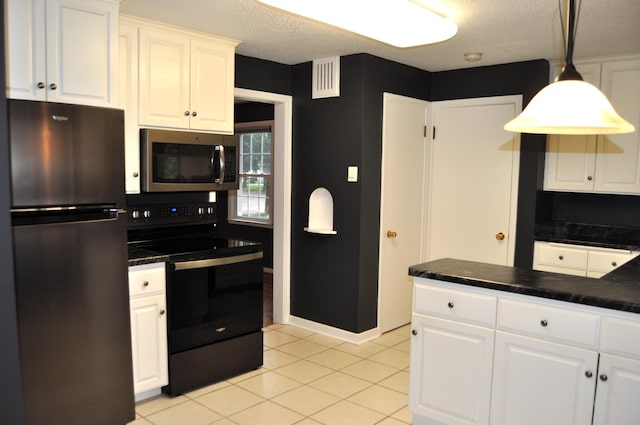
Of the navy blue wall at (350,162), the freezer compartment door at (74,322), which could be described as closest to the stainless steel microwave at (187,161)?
the freezer compartment door at (74,322)

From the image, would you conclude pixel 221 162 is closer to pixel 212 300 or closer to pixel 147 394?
pixel 212 300

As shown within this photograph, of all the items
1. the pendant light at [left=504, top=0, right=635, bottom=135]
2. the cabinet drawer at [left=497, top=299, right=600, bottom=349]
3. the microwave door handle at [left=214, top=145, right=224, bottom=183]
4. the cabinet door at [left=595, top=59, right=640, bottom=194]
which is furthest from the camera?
the cabinet door at [left=595, top=59, right=640, bottom=194]

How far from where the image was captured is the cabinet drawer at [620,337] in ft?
6.73

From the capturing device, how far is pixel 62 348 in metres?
2.47

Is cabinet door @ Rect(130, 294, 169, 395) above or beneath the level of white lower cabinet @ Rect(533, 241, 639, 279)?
beneath

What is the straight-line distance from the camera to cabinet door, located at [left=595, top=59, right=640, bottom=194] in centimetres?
394

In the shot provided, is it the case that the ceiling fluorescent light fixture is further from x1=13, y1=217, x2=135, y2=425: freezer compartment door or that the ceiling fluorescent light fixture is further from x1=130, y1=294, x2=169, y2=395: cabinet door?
x1=130, y1=294, x2=169, y2=395: cabinet door

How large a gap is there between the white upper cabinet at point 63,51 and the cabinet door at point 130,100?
1.11 feet

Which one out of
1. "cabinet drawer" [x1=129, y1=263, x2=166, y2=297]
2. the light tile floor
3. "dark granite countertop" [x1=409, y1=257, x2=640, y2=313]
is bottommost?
the light tile floor

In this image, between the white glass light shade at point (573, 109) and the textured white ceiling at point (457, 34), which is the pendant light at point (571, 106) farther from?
the textured white ceiling at point (457, 34)

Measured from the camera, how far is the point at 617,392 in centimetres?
210

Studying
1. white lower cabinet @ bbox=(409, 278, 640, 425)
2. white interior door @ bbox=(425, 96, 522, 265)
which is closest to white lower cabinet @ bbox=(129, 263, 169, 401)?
white lower cabinet @ bbox=(409, 278, 640, 425)

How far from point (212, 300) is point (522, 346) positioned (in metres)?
1.82

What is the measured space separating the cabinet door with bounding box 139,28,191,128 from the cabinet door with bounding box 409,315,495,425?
6.45ft
